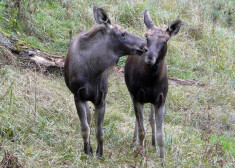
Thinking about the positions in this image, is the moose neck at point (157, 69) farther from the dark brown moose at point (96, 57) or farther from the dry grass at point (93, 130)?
the dry grass at point (93, 130)

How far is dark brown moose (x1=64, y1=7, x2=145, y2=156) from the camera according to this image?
6379mm

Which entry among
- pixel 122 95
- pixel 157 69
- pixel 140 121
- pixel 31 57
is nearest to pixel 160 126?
pixel 140 121

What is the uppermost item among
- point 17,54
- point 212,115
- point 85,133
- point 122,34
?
point 122,34

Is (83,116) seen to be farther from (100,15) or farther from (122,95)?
(122,95)

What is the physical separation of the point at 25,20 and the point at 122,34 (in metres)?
5.29

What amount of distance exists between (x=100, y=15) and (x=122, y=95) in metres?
3.95

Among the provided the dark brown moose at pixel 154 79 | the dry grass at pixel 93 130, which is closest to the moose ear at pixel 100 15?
the dark brown moose at pixel 154 79

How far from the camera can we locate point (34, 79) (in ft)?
27.0

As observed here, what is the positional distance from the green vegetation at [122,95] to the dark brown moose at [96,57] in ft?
2.83

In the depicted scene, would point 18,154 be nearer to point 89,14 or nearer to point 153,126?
point 153,126

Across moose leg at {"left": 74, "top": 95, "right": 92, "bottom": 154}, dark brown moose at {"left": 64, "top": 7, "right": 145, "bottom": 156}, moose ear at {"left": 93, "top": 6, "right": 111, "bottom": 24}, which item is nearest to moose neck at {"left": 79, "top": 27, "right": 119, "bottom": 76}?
dark brown moose at {"left": 64, "top": 7, "right": 145, "bottom": 156}

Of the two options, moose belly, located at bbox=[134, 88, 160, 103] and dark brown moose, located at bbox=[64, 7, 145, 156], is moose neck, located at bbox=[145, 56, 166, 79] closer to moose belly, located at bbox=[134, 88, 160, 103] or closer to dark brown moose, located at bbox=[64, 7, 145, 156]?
moose belly, located at bbox=[134, 88, 160, 103]

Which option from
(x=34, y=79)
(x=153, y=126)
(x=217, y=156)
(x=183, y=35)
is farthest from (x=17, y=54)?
(x=183, y=35)

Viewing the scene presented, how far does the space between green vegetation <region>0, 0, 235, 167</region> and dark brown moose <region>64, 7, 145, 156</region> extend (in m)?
0.86
